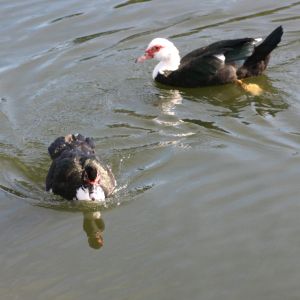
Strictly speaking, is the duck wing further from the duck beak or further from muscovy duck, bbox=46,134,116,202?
the duck beak

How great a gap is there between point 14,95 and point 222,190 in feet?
15.8

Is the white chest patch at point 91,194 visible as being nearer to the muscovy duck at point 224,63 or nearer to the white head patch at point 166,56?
the muscovy duck at point 224,63

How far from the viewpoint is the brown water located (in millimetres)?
6898

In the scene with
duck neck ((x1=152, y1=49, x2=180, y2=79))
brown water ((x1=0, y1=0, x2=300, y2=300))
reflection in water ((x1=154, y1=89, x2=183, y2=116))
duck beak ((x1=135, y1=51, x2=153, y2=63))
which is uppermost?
duck beak ((x1=135, y1=51, x2=153, y2=63))

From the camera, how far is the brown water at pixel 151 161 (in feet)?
22.6

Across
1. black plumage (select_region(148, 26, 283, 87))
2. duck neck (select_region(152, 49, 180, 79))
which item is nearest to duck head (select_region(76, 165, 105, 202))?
black plumage (select_region(148, 26, 283, 87))

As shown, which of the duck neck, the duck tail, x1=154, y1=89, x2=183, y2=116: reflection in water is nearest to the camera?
x1=154, y1=89, x2=183, y2=116: reflection in water

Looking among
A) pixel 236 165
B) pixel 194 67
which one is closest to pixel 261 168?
pixel 236 165

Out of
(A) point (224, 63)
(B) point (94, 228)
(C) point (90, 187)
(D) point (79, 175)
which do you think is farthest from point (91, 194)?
(A) point (224, 63)

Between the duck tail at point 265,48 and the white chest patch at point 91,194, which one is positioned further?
the duck tail at point 265,48

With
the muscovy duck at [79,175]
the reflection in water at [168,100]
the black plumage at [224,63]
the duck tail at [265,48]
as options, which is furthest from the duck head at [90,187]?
the duck tail at [265,48]

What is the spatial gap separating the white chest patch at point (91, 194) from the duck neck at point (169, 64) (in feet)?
12.7

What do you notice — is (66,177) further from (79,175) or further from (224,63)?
(224,63)

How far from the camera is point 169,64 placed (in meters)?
11.8
